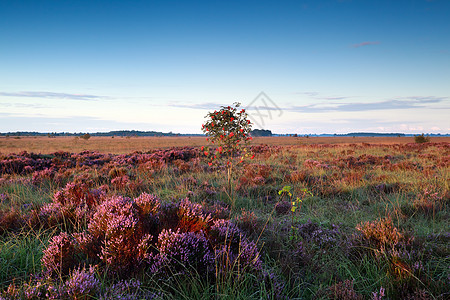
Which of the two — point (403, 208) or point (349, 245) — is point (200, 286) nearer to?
point (349, 245)

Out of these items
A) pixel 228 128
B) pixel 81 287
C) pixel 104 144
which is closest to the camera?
pixel 81 287

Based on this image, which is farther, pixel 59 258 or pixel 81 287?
pixel 59 258

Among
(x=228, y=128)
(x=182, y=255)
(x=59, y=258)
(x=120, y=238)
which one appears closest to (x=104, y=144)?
(x=228, y=128)

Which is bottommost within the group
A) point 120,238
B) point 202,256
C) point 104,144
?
point 202,256

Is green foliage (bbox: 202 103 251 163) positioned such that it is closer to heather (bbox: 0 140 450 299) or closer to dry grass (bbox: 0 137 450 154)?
heather (bbox: 0 140 450 299)

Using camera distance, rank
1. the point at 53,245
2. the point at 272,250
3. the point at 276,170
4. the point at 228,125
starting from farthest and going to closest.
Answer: the point at 276,170, the point at 228,125, the point at 272,250, the point at 53,245

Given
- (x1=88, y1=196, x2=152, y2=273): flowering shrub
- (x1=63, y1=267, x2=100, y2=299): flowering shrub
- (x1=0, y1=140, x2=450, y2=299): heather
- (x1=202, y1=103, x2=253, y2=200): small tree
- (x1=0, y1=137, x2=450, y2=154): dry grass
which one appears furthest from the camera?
(x1=0, y1=137, x2=450, y2=154): dry grass

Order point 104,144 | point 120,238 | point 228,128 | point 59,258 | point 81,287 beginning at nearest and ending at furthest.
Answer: point 81,287 → point 59,258 → point 120,238 → point 228,128 → point 104,144

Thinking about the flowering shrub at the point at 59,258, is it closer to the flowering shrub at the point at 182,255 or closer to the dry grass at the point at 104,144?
the flowering shrub at the point at 182,255

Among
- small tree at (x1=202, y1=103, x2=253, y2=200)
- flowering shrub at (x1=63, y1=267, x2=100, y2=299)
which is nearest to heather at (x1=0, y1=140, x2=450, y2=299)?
flowering shrub at (x1=63, y1=267, x2=100, y2=299)

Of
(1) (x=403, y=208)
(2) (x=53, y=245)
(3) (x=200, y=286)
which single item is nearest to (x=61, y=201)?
(2) (x=53, y=245)

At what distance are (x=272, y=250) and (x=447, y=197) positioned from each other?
5.76 metres

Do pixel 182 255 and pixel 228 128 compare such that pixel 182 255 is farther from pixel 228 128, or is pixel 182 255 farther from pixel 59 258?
pixel 228 128

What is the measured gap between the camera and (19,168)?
39.4 feet
